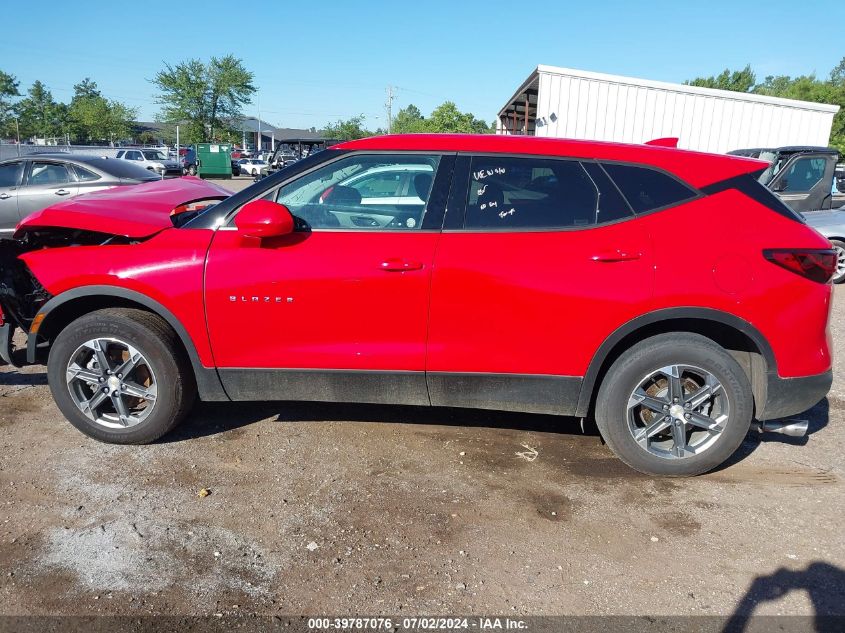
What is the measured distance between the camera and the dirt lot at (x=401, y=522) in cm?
259

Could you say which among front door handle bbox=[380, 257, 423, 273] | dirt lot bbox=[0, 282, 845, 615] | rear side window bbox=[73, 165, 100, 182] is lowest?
dirt lot bbox=[0, 282, 845, 615]

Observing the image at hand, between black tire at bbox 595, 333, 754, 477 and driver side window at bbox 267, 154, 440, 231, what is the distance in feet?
4.56

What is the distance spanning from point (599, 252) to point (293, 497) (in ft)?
6.74

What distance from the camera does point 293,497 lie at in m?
3.31

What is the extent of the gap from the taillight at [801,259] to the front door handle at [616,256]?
684mm

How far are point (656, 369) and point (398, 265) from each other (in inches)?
58.4

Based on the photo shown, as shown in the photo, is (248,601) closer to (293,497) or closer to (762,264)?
(293,497)

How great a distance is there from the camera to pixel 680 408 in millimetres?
3428

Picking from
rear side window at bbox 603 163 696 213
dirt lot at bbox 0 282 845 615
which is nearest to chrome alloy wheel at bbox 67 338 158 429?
dirt lot at bbox 0 282 845 615

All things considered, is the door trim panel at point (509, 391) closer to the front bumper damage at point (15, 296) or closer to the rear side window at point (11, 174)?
the front bumper damage at point (15, 296)

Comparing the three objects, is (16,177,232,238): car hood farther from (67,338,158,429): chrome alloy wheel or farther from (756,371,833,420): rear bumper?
(756,371,833,420): rear bumper

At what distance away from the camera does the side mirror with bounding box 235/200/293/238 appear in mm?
3287

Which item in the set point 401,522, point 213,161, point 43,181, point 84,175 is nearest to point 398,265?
point 401,522

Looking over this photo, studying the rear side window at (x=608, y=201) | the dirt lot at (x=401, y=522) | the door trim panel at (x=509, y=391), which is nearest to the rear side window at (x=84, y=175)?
the dirt lot at (x=401, y=522)
